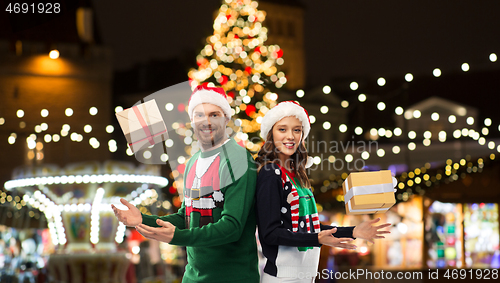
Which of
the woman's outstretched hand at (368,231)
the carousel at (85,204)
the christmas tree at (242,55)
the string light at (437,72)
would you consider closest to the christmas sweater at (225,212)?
the woman's outstretched hand at (368,231)

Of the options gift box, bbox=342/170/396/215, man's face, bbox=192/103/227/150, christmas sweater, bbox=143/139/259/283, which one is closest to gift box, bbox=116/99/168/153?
man's face, bbox=192/103/227/150

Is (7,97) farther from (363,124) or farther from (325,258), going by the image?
(325,258)

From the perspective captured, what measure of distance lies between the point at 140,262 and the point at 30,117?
131 inches

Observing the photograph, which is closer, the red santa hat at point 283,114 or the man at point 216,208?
the man at point 216,208

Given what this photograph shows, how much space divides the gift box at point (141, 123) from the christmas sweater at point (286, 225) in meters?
0.57

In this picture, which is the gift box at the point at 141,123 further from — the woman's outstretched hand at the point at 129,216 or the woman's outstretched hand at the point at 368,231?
the woman's outstretched hand at the point at 368,231

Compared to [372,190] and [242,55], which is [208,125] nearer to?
[372,190]

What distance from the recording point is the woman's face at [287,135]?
8.36ft

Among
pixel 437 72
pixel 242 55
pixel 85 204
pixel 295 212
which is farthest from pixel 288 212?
pixel 85 204

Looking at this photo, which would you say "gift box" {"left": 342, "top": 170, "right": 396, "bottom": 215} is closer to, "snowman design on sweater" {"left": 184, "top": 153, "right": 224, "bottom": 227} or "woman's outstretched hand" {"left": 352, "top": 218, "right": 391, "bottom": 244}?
"woman's outstretched hand" {"left": 352, "top": 218, "right": 391, "bottom": 244}

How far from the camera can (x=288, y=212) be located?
2389 millimetres

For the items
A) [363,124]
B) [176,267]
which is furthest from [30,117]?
[363,124]

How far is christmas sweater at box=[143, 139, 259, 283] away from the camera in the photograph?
7.34 ft

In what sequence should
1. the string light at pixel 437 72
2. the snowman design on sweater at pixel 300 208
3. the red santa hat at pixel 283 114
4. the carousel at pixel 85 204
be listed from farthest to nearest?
the carousel at pixel 85 204 < the string light at pixel 437 72 < the red santa hat at pixel 283 114 < the snowman design on sweater at pixel 300 208
